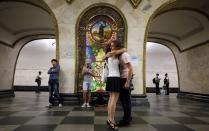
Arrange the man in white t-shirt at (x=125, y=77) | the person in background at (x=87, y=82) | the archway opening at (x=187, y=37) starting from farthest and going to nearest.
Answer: the archway opening at (x=187, y=37)
the person in background at (x=87, y=82)
the man in white t-shirt at (x=125, y=77)

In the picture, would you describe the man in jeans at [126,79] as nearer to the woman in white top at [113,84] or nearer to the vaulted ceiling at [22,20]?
the woman in white top at [113,84]

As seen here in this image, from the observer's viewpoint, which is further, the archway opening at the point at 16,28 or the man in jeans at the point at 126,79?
the archway opening at the point at 16,28

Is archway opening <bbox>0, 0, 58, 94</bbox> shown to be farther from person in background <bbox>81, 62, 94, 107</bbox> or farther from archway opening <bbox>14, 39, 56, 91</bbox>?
archway opening <bbox>14, 39, 56, 91</bbox>

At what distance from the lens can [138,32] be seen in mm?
9898

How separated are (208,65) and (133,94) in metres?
5.59

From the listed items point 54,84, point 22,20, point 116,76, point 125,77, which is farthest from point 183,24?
point 116,76

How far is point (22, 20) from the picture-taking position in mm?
13984

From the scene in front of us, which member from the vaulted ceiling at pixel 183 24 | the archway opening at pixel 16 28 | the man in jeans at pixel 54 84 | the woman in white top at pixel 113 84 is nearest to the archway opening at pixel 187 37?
the vaulted ceiling at pixel 183 24

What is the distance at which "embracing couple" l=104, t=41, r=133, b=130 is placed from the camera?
15.9ft

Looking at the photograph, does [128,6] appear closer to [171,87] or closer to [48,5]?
[48,5]

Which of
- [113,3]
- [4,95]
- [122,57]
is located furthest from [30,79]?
[122,57]

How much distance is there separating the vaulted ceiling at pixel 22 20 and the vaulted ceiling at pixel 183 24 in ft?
19.6

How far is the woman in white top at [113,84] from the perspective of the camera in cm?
483

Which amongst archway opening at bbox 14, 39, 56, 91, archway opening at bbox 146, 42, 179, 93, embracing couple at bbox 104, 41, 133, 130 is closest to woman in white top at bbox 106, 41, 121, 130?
embracing couple at bbox 104, 41, 133, 130
